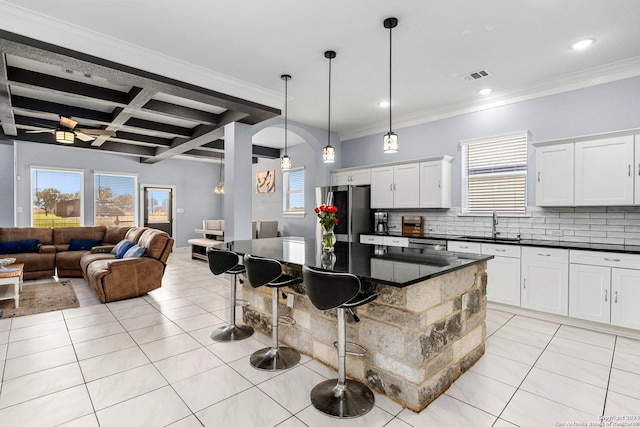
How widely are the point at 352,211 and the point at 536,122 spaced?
2942 mm

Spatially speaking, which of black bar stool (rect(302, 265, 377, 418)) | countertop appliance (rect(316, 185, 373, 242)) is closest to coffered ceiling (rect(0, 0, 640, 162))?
countertop appliance (rect(316, 185, 373, 242))

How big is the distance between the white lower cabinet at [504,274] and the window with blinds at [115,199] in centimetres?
914

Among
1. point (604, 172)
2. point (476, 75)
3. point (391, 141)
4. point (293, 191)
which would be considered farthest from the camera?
point (293, 191)

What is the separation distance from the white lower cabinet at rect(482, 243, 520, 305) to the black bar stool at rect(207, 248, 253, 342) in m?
3.05

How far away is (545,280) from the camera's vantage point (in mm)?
3650

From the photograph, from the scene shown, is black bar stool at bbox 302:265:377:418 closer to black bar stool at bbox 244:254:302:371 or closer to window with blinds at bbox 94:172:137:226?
black bar stool at bbox 244:254:302:371

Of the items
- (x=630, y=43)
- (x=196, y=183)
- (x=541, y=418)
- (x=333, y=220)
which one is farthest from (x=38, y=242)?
(x=630, y=43)

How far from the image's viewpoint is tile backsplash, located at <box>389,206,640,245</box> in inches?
142

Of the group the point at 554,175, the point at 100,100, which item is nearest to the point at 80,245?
the point at 100,100

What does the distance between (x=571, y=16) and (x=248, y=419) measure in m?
3.99

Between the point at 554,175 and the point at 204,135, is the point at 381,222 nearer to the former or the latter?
the point at 554,175

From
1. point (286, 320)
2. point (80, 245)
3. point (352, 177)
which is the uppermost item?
point (352, 177)

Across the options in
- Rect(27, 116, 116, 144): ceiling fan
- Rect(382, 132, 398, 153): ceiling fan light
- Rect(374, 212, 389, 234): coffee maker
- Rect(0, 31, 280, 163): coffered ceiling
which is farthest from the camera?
Rect(374, 212, 389, 234): coffee maker

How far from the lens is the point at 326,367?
8.58 feet
